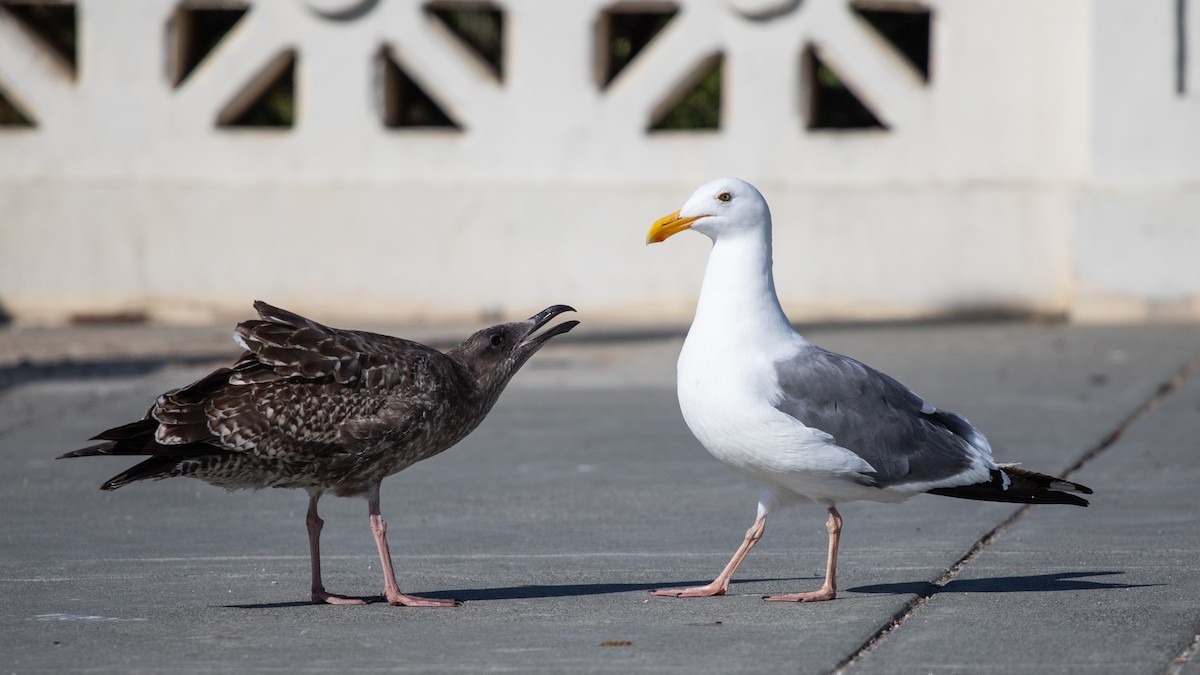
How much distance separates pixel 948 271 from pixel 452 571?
8.68 meters

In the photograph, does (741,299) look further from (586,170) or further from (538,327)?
(586,170)

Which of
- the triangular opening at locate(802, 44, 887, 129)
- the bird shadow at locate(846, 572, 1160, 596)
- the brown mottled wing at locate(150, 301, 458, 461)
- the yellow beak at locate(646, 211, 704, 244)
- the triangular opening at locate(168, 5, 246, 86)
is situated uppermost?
the triangular opening at locate(168, 5, 246, 86)

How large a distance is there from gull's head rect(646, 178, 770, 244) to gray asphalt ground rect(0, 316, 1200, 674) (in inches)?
52.5

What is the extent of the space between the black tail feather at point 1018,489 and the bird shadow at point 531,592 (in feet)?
2.97

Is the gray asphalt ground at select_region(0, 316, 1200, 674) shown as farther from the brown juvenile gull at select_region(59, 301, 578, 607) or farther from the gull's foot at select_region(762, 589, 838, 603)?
the brown juvenile gull at select_region(59, 301, 578, 607)

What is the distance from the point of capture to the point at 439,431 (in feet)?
20.9

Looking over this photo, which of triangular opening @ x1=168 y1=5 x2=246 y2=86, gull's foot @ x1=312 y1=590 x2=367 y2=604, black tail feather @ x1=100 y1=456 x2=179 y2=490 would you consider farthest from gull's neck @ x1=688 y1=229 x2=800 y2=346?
triangular opening @ x1=168 y1=5 x2=246 y2=86

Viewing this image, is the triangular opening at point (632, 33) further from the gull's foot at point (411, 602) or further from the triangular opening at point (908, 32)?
the gull's foot at point (411, 602)

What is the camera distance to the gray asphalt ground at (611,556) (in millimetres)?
5508

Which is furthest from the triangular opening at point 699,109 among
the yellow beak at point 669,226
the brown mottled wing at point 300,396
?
the brown mottled wing at point 300,396

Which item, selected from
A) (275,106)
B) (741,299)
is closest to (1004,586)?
(741,299)

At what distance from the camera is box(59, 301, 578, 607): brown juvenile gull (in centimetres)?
603

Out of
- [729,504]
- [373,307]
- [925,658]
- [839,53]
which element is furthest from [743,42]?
[925,658]

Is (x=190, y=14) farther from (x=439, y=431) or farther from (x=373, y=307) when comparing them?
(x=439, y=431)
